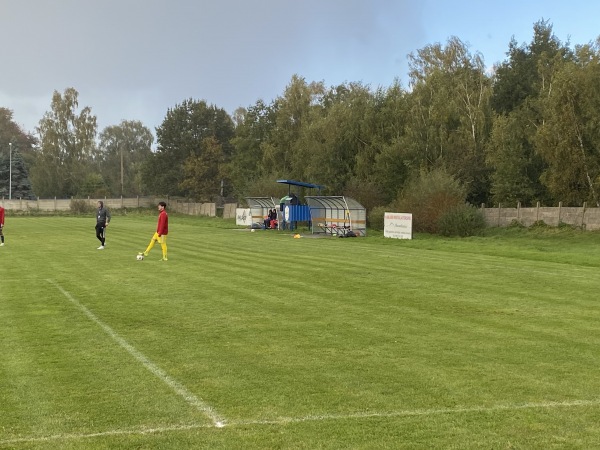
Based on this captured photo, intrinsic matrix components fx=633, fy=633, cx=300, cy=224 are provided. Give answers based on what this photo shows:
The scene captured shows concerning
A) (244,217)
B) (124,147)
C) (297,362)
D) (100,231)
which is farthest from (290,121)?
(124,147)

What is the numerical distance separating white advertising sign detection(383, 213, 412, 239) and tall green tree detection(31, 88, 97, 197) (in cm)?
8081

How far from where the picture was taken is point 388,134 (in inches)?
2227

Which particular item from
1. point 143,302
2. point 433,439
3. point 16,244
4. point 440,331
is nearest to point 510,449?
point 433,439

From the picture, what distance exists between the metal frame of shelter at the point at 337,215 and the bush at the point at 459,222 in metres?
5.11

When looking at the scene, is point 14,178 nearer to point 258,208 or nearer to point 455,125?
point 258,208

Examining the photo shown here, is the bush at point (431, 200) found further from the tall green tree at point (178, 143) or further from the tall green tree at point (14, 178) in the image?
the tall green tree at point (14, 178)

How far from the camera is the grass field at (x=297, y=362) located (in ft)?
18.3

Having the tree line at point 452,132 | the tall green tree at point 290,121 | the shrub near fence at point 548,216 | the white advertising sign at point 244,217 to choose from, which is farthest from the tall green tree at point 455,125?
the tall green tree at point 290,121

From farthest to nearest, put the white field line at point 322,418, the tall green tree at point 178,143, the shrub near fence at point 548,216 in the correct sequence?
the tall green tree at point 178,143 → the shrub near fence at point 548,216 → the white field line at point 322,418

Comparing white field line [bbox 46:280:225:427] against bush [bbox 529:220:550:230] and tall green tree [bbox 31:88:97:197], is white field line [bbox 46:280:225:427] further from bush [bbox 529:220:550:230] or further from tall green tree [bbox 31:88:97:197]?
tall green tree [bbox 31:88:97:197]

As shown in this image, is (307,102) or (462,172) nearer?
(462,172)

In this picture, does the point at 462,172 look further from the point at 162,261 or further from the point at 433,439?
the point at 433,439

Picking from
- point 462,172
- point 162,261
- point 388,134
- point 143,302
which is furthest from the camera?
point 388,134

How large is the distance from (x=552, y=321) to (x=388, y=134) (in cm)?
4685
